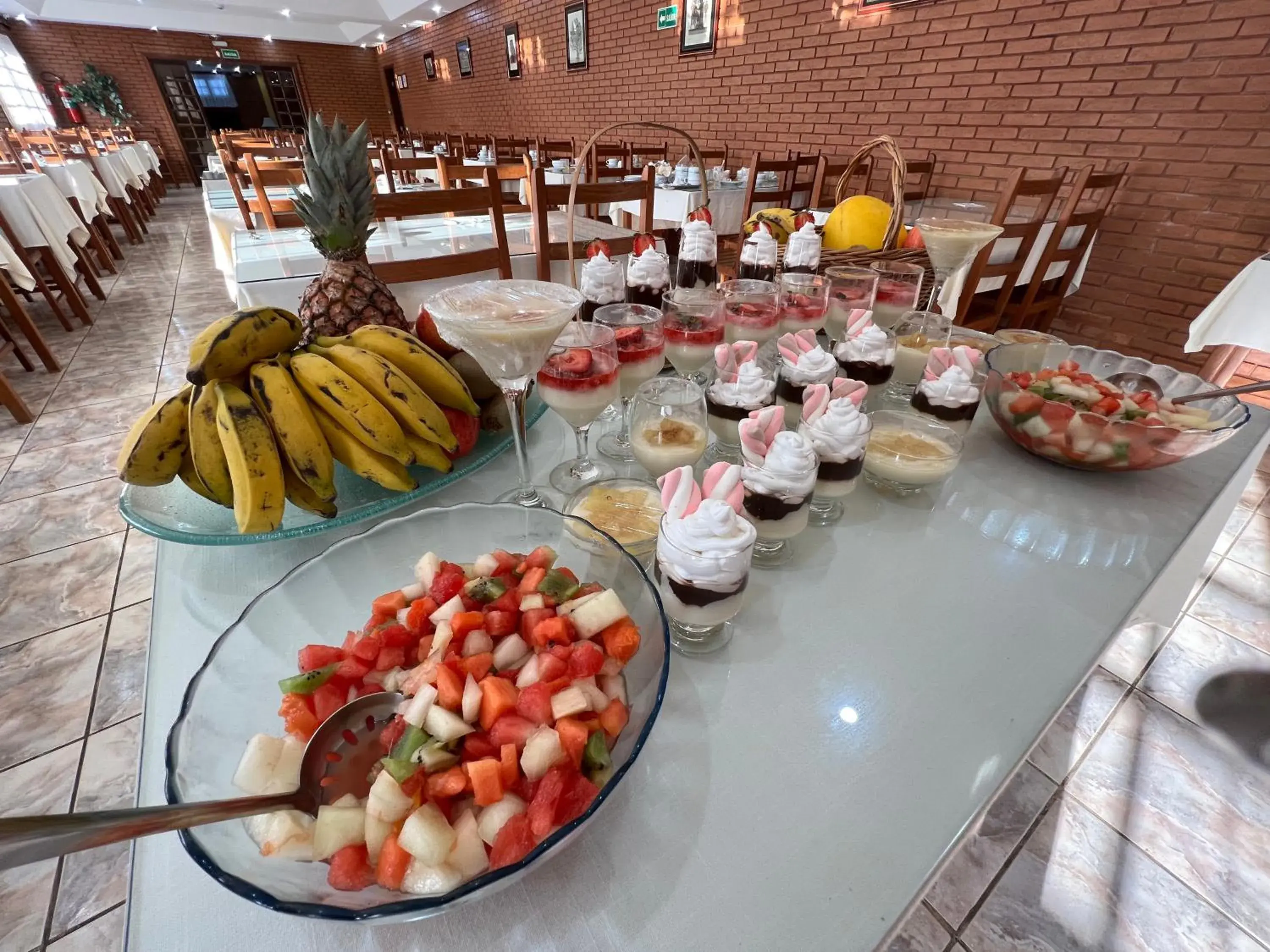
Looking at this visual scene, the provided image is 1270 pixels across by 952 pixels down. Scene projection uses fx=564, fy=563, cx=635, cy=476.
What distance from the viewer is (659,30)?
512cm

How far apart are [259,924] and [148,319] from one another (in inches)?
197

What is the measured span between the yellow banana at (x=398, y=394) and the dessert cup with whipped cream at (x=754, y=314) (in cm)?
62

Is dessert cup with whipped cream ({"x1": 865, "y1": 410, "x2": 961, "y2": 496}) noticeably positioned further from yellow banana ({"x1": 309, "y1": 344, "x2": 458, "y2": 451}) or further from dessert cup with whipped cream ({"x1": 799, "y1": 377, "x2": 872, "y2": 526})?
yellow banana ({"x1": 309, "y1": 344, "x2": 458, "y2": 451})

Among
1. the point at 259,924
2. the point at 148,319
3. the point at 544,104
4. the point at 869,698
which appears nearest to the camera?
the point at 259,924

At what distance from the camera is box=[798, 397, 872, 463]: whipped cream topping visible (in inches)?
28.6

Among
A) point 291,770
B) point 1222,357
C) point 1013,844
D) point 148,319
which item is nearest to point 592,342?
point 291,770

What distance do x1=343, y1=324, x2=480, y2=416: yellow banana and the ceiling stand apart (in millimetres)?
9950

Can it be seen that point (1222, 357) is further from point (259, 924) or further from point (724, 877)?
point (259, 924)

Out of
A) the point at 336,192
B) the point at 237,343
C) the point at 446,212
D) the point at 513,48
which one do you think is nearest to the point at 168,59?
the point at 513,48

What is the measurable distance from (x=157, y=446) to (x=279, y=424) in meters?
0.14

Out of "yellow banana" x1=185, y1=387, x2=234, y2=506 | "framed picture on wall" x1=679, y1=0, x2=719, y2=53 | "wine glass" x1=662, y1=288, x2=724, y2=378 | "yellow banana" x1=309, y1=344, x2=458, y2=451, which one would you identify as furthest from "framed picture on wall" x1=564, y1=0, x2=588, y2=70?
"yellow banana" x1=185, y1=387, x2=234, y2=506

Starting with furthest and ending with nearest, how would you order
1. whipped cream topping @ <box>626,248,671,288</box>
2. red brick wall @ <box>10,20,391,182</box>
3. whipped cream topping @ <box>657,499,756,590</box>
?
red brick wall @ <box>10,20,391,182</box> → whipped cream topping @ <box>626,248,671,288</box> → whipped cream topping @ <box>657,499,756,590</box>

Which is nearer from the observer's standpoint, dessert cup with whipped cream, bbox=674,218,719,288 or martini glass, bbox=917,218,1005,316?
martini glass, bbox=917,218,1005,316

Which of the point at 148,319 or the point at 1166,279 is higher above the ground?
the point at 1166,279
